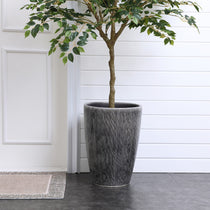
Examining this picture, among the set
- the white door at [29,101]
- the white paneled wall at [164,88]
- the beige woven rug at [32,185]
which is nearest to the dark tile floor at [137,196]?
the beige woven rug at [32,185]

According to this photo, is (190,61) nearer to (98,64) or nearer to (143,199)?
(98,64)

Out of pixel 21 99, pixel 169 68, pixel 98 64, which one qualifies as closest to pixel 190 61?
pixel 169 68

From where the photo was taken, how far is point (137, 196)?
2.38m

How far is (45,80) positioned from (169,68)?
0.94 m

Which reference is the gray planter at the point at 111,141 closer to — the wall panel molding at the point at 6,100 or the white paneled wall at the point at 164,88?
the white paneled wall at the point at 164,88

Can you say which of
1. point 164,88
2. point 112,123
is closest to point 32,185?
point 112,123

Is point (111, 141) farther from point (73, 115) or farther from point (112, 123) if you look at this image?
point (73, 115)

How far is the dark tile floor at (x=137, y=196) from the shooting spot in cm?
220

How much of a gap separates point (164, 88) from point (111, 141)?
2.22 feet

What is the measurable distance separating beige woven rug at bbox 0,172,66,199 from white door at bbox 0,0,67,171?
159mm

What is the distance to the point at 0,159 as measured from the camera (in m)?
2.88

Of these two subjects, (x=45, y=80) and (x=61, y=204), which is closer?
(x=61, y=204)

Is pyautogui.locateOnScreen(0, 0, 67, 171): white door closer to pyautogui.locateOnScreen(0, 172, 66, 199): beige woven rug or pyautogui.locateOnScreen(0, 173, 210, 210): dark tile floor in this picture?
pyautogui.locateOnScreen(0, 172, 66, 199): beige woven rug

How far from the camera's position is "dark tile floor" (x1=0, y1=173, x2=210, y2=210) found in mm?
2203
